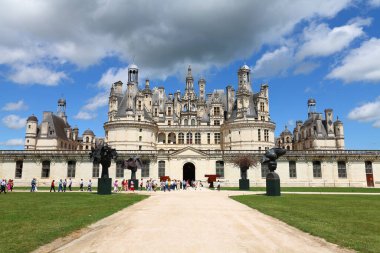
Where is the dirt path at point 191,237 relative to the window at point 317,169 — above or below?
below

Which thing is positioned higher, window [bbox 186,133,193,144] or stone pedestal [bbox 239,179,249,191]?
window [bbox 186,133,193,144]

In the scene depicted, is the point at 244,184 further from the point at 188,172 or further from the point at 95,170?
the point at 95,170

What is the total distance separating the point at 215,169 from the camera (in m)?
57.1

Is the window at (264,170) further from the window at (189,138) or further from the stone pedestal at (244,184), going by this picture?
the window at (189,138)

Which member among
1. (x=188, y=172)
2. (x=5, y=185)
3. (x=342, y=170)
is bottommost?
(x=5, y=185)

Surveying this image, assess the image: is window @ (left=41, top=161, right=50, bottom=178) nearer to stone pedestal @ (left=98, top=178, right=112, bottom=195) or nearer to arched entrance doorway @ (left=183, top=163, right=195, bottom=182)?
arched entrance doorway @ (left=183, top=163, right=195, bottom=182)

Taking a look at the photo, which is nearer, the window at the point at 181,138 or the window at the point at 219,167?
the window at the point at 219,167

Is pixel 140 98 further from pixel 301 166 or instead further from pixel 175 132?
pixel 301 166

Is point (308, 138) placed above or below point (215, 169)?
above

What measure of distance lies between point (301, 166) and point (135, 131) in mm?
33602

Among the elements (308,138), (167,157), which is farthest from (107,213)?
(308,138)

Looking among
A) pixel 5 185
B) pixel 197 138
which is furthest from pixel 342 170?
pixel 5 185

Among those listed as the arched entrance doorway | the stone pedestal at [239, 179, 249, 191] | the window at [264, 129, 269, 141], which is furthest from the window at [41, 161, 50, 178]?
the window at [264, 129, 269, 141]

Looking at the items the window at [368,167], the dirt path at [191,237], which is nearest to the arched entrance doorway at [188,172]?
the window at [368,167]
